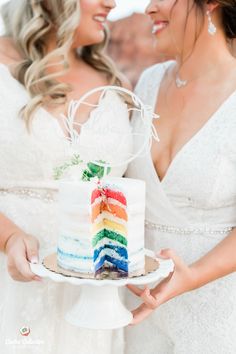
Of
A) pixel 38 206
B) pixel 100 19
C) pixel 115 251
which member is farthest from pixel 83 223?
pixel 100 19

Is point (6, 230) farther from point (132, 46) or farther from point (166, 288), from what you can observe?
point (132, 46)

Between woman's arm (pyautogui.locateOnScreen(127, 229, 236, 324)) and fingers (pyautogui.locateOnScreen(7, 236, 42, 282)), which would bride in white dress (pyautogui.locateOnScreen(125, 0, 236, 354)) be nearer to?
woman's arm (pyautogui.locateOnScreen(127, 229, 236, 324))

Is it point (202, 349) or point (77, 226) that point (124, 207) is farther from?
point (202, 349)

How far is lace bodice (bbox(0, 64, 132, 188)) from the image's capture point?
2.62 m

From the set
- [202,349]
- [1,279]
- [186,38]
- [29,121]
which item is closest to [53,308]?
[1,279]

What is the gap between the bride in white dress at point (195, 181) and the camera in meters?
2.48

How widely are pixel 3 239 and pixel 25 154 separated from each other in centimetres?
41

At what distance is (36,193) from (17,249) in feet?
1.60

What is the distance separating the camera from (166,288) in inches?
87.3

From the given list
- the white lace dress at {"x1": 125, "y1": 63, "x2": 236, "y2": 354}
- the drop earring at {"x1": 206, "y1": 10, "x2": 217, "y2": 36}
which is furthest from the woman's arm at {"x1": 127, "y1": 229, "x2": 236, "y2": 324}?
the drop earring at {"x1": 206, "y1": 10, "x2": 217, "y2": 36}

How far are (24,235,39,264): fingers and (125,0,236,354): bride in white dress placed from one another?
1.40ft

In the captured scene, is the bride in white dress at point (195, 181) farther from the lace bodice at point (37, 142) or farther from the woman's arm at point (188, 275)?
the lace bodice at point (37, 142)

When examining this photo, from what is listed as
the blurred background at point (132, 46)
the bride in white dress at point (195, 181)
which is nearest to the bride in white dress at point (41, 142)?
the bride in white dress at point (195, 181)

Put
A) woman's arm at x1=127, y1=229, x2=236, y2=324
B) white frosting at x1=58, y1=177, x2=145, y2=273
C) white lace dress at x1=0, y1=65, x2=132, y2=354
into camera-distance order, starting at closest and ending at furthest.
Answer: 1. white frosting at x1=58, y1=177, x2=145, y2=273
2. woman's arm at x1=127, y1=229, x2=236, y2=324
3. white lace dress at x1=0, y1=65, x2=132, y2=354
